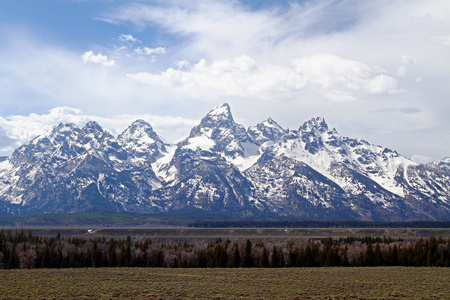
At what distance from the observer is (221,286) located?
3287 inches

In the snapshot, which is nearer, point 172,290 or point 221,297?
point 221,297

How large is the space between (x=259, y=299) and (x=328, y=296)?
33.8ft

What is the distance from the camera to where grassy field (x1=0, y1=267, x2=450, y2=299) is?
2825 inches

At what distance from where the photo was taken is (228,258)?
156 metres

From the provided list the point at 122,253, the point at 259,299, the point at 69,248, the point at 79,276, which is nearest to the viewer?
the point at 259,299

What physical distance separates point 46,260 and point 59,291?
263 ft

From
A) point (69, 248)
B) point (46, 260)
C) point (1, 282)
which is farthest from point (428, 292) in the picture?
point (69, 248)

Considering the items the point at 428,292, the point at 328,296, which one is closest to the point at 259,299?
the point at 328,296

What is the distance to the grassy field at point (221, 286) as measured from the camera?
235 feet

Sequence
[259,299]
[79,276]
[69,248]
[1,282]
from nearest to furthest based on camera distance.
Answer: [259,299]
[1,282]
[79,276]
[69,248]

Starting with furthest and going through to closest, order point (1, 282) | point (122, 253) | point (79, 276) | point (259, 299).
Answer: point (122, 253) < point (79, 276) < point (1, 282) < point (259, 299)

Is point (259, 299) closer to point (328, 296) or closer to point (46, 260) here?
point (328, 296)

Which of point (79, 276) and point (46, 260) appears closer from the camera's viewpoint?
point (79, 276)

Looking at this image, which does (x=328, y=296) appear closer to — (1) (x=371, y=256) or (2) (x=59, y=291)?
(2) (x=59, y=291)
